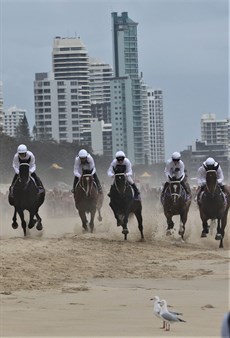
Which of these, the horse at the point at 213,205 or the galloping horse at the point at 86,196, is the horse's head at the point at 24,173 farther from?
the horse at the point at 213,205

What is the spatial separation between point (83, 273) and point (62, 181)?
7700cm

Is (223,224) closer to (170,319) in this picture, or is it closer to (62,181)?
(170,319)

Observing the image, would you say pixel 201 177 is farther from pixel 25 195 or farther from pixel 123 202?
pixel 25 195

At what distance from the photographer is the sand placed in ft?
43.9

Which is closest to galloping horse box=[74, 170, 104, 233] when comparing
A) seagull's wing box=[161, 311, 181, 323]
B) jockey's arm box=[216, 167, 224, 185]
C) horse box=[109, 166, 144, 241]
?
horse box=[109, 166, 144, 241]

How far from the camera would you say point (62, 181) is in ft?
316

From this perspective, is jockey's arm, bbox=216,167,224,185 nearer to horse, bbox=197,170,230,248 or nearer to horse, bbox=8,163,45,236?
horse, bbox=197,170,230,248

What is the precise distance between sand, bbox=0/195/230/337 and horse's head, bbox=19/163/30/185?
4.99 feet

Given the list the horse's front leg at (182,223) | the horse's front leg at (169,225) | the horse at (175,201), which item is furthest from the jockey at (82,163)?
the horse's front leg at (182,223)

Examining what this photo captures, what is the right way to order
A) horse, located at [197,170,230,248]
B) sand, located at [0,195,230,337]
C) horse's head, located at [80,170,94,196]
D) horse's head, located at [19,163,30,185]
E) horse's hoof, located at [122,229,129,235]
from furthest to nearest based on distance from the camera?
horse's head, located at [80,170,94,196], horse, located at [197,170,230,248], horse's hoof, located at [122,229,129,235], horse's head, located at [19,163,30,185], sand, located at [0,195,230,337]

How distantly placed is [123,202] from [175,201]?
139 centimetres

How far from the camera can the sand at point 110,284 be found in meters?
13.4

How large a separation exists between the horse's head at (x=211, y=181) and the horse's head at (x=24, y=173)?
130 inches

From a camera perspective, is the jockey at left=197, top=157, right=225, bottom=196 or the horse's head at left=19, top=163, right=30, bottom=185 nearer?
the horse's head at left=19, top=163, right=30, bottom=185
